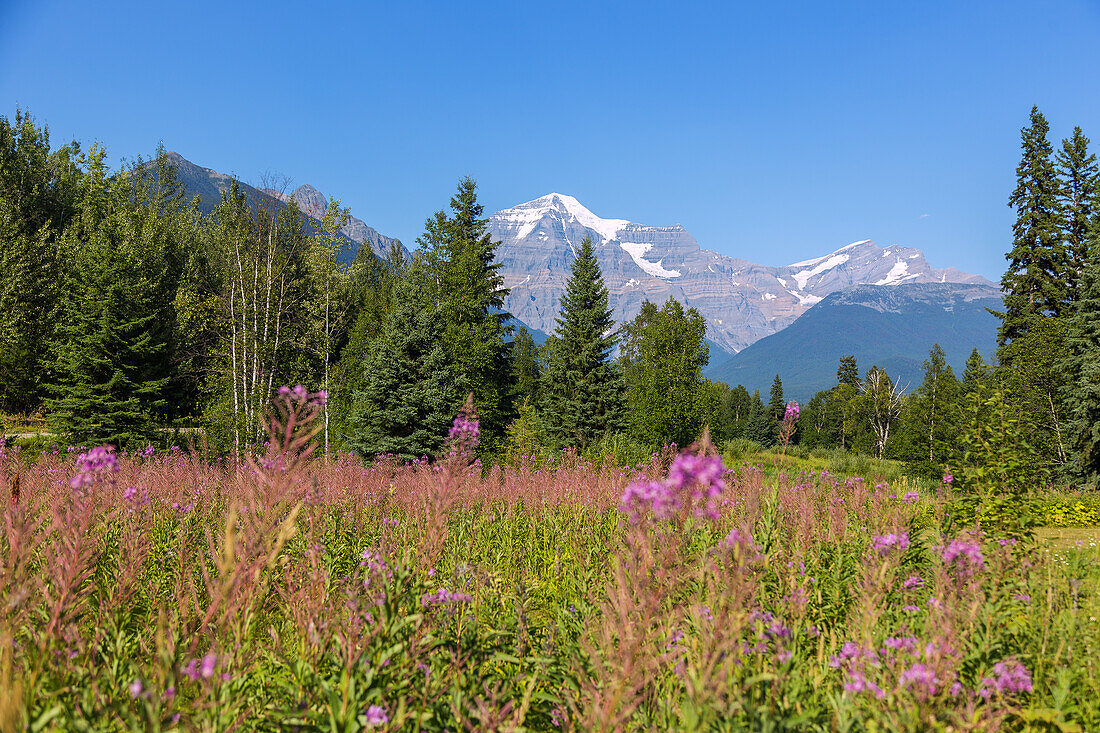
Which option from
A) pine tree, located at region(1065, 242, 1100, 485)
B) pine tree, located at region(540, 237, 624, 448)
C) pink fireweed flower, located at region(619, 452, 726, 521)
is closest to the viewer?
pink fireweed flower, located at region(619, 452, 726, 521)

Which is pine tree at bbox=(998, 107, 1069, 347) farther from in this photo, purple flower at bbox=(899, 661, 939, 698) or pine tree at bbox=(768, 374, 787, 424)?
pine tree at bbox=(768, 374, 787, 424)

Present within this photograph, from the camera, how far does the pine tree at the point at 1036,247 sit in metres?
23.4

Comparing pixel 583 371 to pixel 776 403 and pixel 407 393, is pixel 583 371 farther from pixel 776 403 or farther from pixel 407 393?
pixel 776 403

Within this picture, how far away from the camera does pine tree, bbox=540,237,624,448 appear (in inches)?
1013

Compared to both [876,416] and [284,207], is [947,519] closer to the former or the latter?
[284,207]

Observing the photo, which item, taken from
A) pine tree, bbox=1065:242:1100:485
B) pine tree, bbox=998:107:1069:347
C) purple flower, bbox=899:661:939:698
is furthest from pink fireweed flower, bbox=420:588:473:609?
pine tree, bbox=998:107:1069:347

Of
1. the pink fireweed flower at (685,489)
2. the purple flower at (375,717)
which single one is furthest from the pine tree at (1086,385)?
the purple flower at (375,717)

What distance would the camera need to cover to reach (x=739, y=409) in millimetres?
86812

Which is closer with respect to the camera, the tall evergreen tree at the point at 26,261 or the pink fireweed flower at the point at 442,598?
the pink fireweed flower at the point at 442,598

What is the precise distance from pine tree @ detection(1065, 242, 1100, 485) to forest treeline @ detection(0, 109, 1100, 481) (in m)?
0.07

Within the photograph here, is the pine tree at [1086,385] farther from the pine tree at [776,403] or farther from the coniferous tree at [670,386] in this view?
the pine tree at [776,403]

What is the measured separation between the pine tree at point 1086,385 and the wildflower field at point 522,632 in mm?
17861

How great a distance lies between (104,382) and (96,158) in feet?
95.1

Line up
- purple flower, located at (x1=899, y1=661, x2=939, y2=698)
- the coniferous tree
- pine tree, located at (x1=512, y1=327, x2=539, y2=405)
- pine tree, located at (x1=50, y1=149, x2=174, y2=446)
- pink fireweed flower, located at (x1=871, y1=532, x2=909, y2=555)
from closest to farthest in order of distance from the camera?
1. purple flower, located at (x1=899, y1=661, x2=939, y2=698)
2. pink fireweed flower, located at (x1=871, y1=532, x2=909, y2=555)
3. pine tree, located at (x1=50, y1=149, x2=174, y2=446)
4. the coniferous tree
5. pine tree, located at (x1=512, y1=327, x2=539, y2=405)
